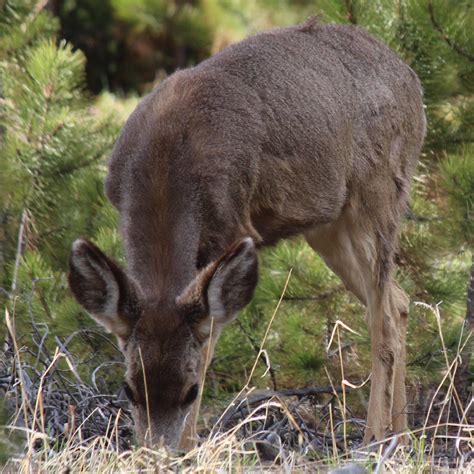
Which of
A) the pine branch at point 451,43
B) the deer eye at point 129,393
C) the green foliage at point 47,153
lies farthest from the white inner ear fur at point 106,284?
the pine branch at point 451,43

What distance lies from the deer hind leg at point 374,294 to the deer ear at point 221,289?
5.12ft

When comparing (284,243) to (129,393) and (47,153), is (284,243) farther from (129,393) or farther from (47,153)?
(129,393)

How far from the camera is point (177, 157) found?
20.6 feet

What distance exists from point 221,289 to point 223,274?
4.6 inches

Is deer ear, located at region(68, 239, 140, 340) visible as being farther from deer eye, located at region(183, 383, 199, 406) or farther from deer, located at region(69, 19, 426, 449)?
deer eye, located at region(183, 383, 199, 406)

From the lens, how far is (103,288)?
224 inches

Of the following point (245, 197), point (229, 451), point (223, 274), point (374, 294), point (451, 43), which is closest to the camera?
point (229, 451)

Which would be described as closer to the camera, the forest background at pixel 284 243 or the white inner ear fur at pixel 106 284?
the white inner ear fur at pixel 106 284

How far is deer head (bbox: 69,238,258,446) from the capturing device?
5613mm

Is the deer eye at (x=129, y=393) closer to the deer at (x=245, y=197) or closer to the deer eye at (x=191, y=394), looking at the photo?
the deer at (x=245, y=197)

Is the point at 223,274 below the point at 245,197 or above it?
above

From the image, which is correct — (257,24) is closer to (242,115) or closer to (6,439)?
(242,115)

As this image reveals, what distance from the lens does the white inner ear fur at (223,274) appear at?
5.55 m

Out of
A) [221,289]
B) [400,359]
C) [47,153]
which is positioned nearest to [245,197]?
[221,289]
